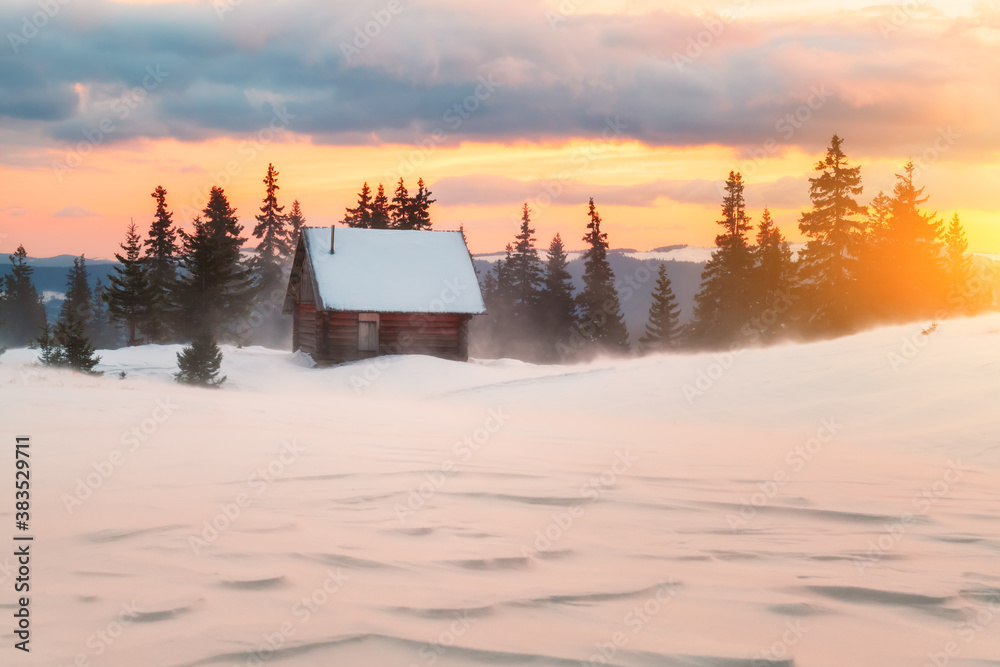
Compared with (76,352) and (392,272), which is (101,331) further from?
(76,352)

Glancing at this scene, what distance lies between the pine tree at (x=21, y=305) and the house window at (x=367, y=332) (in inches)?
2529

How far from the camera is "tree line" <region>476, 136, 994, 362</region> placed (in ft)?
140

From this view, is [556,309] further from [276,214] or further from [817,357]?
[817,357]

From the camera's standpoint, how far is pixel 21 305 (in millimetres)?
80812

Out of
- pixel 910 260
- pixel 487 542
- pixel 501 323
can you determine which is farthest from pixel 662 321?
pixel 487 542

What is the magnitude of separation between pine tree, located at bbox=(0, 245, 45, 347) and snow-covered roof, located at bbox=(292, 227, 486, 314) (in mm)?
61931

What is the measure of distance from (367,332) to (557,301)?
106ft

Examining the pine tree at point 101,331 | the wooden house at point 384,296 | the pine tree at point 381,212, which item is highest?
the pine tree at point 381,212

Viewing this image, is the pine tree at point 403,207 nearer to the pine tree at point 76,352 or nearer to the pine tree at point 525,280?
the pine tree at point 525,280

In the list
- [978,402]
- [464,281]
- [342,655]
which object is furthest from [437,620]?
[464,281]

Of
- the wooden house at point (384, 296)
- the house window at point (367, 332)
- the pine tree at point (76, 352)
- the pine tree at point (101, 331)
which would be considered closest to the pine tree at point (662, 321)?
the wooden house at point (384, 296)

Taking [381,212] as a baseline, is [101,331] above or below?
below

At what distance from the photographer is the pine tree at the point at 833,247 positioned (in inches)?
1662

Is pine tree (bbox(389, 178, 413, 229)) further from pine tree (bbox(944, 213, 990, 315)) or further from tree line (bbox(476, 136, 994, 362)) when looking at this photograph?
pine tree (bbox(944, 213, 990, 315))
